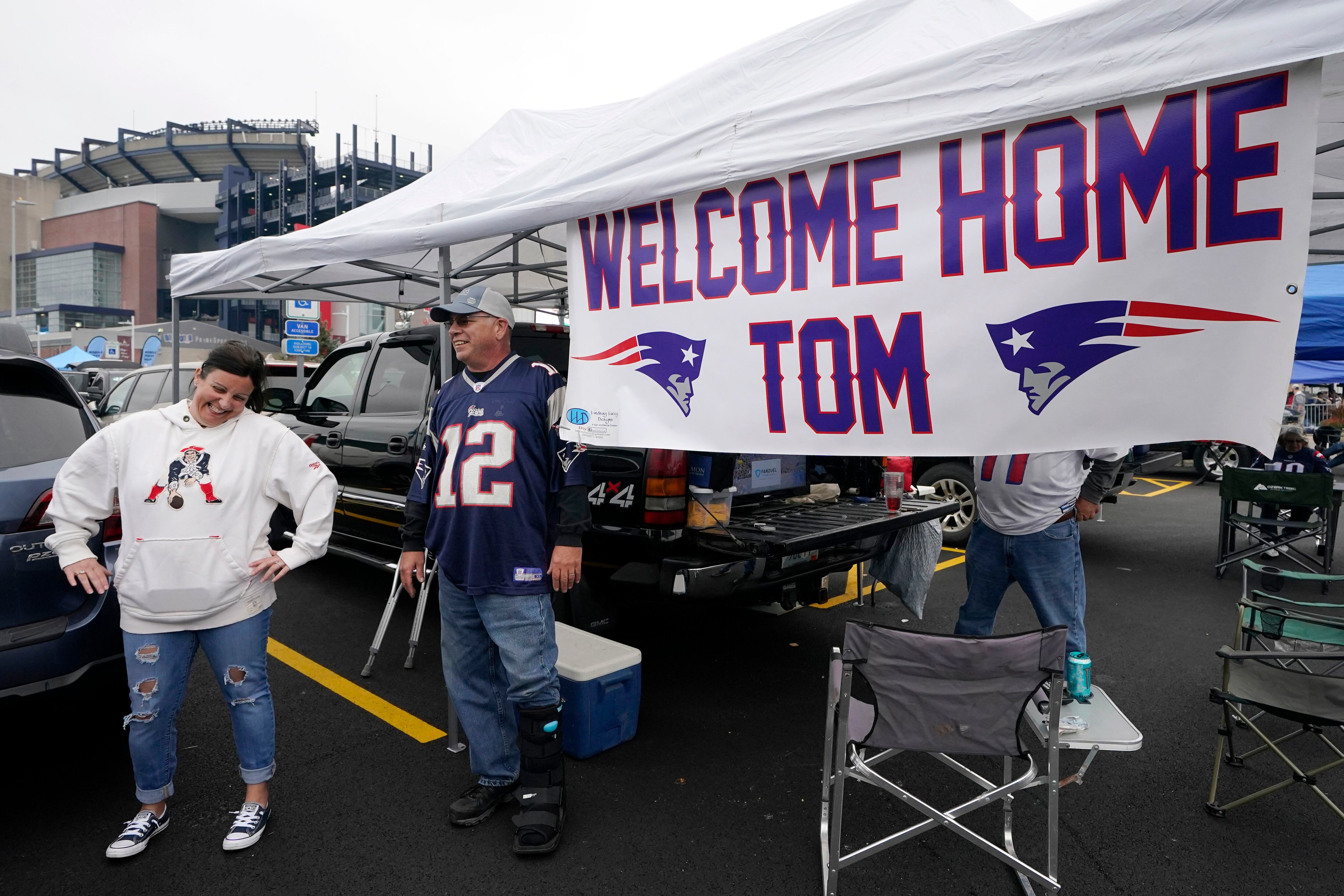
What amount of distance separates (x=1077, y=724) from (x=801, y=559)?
4.53 feet

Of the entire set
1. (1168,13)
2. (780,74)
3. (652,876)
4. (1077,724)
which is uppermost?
(780,74)

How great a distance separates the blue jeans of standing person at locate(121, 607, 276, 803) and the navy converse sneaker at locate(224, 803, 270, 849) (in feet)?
0.30

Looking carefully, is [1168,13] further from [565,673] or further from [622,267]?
[565,673]

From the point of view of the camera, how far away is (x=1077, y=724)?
2973 millimetres

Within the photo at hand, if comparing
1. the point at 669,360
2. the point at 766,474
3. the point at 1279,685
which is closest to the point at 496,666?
the point at 669,360

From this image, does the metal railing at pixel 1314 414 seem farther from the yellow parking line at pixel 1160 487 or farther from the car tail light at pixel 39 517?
the car tail light at pixel 39 517

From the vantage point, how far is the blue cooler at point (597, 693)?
10.8ft

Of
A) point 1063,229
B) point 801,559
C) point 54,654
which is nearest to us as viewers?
point 1063,229

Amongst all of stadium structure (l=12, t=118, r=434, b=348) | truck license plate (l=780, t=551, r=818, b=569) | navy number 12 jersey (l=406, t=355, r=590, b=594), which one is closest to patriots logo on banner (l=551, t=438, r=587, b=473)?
navy number 12 jersey (l=406, t=355, r=590, b=594)

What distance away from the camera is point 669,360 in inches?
109

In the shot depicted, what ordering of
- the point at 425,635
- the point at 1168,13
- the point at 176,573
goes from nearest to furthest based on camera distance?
the point at 1168,13 < the point at 176,573 < the point at 425,635

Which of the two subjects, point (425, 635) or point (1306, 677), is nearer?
point (1306, 677)

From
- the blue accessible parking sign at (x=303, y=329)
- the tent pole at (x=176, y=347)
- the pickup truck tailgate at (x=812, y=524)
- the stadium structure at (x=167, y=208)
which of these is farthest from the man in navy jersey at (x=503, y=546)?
the stadium structure at (x=167, y=208)

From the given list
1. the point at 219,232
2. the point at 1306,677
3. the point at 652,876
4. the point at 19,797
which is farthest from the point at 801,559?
the point at 219,232
